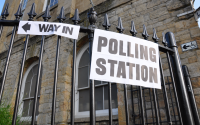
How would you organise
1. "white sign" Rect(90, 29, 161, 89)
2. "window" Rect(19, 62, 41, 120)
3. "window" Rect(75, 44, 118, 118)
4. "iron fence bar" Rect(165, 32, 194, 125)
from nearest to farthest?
"white sign" Rect(90, 29, 161, 89) < "iron fence bar" Rect(165, 32, 194, 125) < "window" Rect(75, 44, 118, 118) < "window" Rect(19, 62, 41, 120)

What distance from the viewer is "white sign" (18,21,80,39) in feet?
4.68

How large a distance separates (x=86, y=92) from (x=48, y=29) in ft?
9.77

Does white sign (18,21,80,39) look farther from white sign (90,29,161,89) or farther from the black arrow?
white sign (90,29,161,89)

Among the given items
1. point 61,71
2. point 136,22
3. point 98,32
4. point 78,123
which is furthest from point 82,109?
point 98,32

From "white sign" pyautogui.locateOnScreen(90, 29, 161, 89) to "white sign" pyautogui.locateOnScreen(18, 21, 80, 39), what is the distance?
0.78 feet

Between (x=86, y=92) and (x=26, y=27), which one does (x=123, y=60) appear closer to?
(x=26, y=27)

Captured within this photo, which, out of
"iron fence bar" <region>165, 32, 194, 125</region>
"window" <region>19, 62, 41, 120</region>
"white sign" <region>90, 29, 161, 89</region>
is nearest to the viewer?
"white sign" <region>90, 29, 161, 89</region>

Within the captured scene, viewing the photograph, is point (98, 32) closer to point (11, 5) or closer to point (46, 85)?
point (46, 85)

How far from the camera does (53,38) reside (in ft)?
17.5

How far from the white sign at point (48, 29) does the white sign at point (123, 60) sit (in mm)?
237

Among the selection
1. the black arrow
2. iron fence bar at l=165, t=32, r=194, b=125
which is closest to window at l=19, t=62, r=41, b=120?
the black arrow

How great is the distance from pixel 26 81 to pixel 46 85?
1803 millimetres

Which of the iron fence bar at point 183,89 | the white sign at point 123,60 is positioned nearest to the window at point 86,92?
the iron fence bar at point 183,89

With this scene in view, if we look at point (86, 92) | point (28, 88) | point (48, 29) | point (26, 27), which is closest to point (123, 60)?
point (48, 29)
